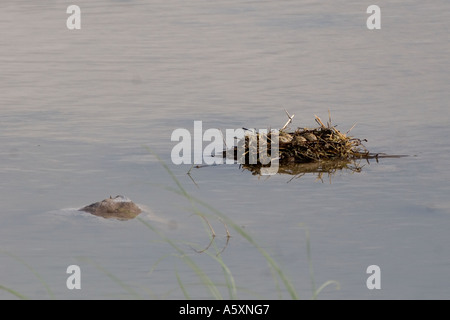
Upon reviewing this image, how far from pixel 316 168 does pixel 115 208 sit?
101 inches

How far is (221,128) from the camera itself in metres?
13.2

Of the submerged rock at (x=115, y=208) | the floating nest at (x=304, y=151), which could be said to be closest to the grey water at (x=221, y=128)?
the submerged rock at (x=115, y=208)

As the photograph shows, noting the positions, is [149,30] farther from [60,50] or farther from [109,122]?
[109,122]

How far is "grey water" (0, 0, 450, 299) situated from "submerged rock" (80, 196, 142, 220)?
0.13 metres

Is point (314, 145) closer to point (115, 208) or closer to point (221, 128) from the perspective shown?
point (221, 128)

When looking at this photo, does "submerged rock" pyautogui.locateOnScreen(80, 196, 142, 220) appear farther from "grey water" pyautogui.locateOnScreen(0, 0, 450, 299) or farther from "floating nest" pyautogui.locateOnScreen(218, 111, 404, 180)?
"floating nest" pyautogui.locateOnScreen(218, 111, 404, 180)

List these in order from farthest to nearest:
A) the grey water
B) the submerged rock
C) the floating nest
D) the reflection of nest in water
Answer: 1. the floating nest
2. the reflection of nest in water
3. the submerged rock
4. the grey water

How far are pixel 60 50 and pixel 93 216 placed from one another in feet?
33.1

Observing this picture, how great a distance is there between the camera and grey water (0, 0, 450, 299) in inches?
321

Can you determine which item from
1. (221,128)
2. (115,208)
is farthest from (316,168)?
(115,208)

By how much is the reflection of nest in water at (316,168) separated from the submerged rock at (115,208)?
6.12 feet

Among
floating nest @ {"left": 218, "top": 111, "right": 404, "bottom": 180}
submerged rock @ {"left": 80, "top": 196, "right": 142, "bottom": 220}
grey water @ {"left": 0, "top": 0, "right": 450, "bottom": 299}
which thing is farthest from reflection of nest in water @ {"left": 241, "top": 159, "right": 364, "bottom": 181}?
submerged rock @ {"left": 80, "top": 196, "right": 142, "bottom": 220}

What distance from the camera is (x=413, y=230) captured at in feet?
30.0
